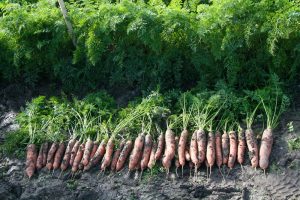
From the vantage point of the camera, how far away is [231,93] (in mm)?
5559

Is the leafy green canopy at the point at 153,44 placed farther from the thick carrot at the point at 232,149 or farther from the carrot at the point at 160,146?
the carrot at the point at 160,146

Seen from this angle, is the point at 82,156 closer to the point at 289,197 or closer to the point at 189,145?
the point at 189,145

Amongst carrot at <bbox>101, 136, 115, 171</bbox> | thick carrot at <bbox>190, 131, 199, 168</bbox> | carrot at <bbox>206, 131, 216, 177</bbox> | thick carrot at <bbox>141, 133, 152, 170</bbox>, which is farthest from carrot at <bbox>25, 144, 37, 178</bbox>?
carrot at <bbox>206, 131, 216, 177</bbox>

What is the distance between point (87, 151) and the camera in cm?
546

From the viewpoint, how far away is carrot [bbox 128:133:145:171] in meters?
5.22

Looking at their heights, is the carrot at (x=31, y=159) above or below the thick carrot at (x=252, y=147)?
below

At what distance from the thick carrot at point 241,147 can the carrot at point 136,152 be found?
99cm

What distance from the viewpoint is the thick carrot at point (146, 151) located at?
17.1 feet

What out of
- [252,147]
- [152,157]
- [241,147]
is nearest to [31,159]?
[152,157]

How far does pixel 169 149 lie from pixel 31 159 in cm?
150

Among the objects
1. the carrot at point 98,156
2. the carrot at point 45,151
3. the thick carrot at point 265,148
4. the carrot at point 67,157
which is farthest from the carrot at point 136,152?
the thick carrot at point 265,148

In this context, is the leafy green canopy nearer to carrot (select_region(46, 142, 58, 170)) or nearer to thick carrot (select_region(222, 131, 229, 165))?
thick carrot (select_region(222, 131, 229, 165))

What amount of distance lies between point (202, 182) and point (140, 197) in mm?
599

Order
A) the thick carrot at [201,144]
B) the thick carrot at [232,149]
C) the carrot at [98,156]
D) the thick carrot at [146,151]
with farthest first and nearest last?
the carrot at [98,156] < the thick carrot at [146,151] < the thick carrot at [201,144] < the thick carrot at [232,149]
